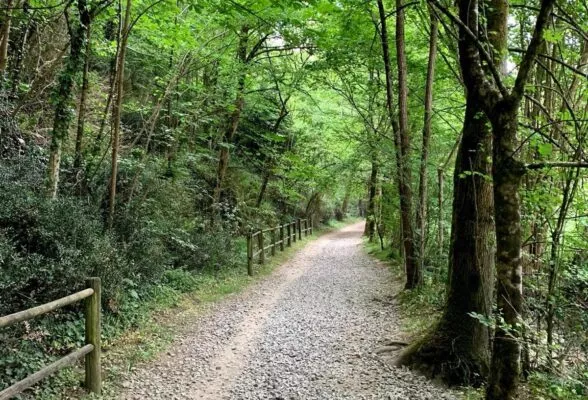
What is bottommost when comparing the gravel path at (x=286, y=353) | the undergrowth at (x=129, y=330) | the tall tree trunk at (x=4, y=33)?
the gravel path at (x=286, y=353)

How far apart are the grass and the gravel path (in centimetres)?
19

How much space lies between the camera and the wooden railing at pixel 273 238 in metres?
11.4

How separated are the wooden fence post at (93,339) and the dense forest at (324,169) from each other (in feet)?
1.78

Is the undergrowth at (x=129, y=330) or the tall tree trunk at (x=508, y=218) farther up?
the tall tree trunk at (x=508, y=218)

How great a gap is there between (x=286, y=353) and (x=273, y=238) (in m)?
9.09

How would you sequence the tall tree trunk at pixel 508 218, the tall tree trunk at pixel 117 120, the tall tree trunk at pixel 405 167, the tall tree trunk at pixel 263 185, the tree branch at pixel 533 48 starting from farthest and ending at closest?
1. the tall tree trunk at pixel 263 185
2. the tall tree trunk at pixel 405 167
3. the tall tree trunk at pixel 117 120
4. the tall tree trunk at pixel 508 218
5. the tree branch at pixel 533 48

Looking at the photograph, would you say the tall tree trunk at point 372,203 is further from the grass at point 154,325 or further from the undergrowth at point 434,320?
the grass at point 154,325

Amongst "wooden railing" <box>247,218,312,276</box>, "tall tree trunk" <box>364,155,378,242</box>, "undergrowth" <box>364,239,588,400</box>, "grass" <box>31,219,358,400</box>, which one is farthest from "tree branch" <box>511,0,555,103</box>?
"wooden railing" <box>247,218,312,276</box>

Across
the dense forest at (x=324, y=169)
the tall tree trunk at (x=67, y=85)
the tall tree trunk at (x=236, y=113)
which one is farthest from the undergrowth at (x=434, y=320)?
the tall tree trunk at (x=67, y=85)

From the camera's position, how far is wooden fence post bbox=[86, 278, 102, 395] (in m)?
4.23

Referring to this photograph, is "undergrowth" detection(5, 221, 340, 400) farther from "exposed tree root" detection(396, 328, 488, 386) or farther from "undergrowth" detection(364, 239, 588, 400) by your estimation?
"undergrowth" detection(364, 239, 588, 400)

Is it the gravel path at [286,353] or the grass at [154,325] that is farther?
the gravel path at [286,353]

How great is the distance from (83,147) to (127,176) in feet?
3.46

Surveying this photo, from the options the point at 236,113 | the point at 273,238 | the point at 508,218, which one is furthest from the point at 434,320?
the point at 236,113
